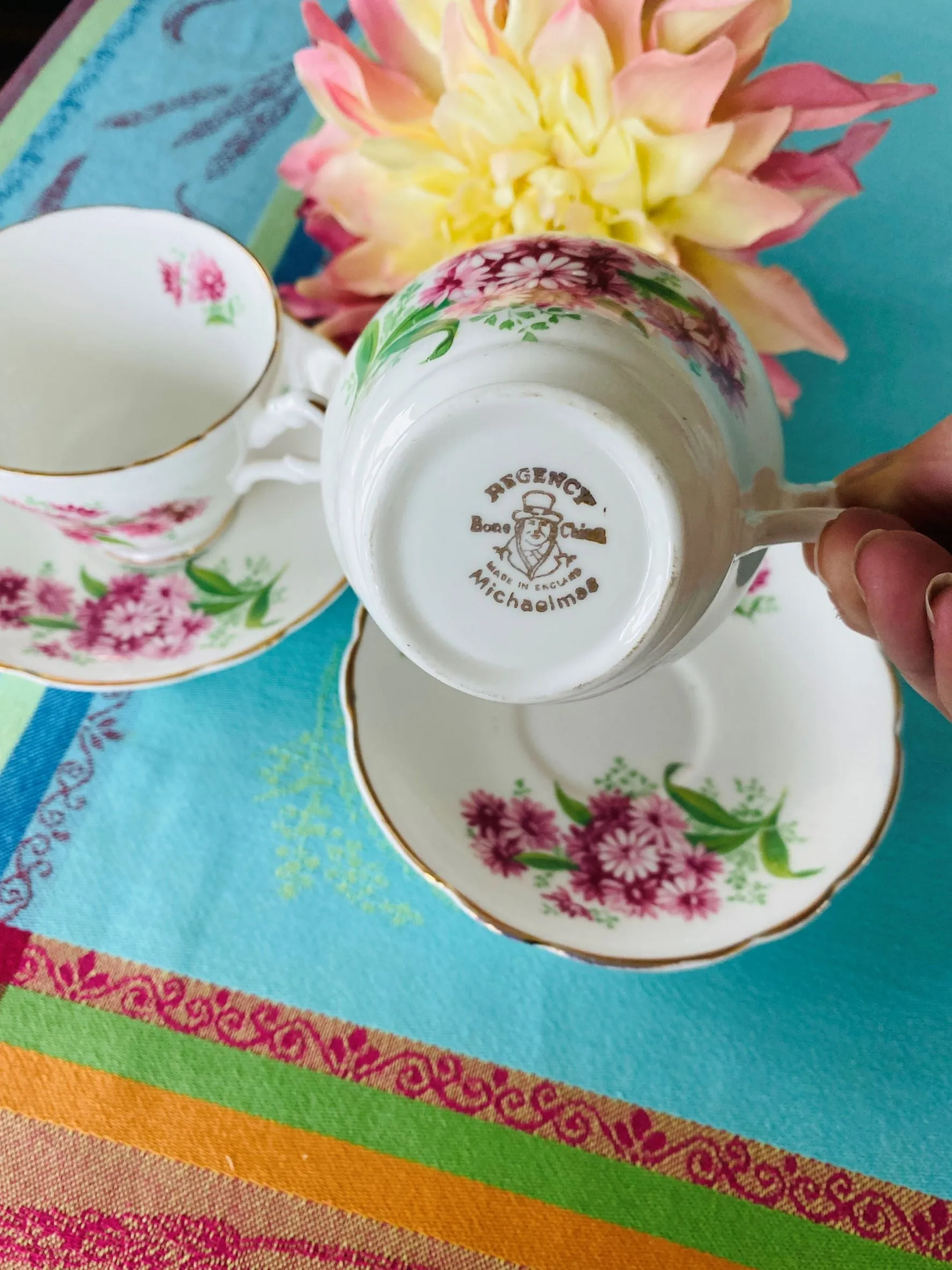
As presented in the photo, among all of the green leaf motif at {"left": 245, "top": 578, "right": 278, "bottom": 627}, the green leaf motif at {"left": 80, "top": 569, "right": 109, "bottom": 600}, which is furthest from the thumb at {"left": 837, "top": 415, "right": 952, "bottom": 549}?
the green leaf motif at {"left": 80, "top": 569, "right": 109, "bottom": 600}

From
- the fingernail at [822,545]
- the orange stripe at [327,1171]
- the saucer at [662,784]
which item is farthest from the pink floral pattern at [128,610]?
the fingernail at [822,545]

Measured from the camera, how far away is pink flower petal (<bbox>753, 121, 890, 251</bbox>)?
0.46 meters

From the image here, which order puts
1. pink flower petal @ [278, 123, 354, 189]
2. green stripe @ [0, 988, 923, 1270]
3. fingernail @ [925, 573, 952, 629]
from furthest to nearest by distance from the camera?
pink flower petal @ [278, 123, 354, 189] < green stripe @ [0, 988, 923, 1270] < fingernail @ [925, 573, 952, 629]

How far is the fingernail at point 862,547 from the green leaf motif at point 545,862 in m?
0.22

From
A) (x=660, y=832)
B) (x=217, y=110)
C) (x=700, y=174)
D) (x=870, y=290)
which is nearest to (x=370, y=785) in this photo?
(x=660, y=832)

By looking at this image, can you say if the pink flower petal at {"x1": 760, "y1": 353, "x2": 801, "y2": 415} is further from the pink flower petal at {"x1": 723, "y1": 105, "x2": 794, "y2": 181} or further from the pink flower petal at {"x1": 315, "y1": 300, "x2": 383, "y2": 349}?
the pink flower petal at {"x1": 315, "y1": 300, "x2": 383, "y2": 349}

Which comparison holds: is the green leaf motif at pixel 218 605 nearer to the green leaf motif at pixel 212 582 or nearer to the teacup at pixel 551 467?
the green leaf motif at pixel 212 582

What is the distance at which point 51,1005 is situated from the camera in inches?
17.7

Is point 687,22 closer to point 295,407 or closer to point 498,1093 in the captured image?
point 295,407

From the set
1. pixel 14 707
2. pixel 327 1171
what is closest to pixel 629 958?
pixel 327 1171

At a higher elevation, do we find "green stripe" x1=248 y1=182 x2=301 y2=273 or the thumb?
the thumb

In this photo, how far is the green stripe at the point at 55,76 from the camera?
71 cm

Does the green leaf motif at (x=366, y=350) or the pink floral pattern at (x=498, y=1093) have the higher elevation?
the green leaf motif at (x=366, y=350)

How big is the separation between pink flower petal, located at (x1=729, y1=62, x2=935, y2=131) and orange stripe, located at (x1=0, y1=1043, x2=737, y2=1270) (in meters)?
0.54
